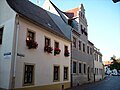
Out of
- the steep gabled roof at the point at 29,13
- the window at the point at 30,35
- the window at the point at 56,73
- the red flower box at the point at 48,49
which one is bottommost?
the window at the point at 56,73

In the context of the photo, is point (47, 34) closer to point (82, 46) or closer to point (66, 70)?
point (66, 70)

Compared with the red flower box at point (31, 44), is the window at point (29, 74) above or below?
below

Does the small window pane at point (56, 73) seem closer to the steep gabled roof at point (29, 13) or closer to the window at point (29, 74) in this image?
the steep gabled roof at point (29, 13)

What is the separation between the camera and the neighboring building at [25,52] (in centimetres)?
1312

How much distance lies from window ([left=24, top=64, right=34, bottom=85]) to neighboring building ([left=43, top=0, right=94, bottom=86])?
9.19 metres

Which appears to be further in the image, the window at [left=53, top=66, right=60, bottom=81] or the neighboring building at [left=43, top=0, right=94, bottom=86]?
the neighboring building at [left=43, top=0, right=94, bottom=86]

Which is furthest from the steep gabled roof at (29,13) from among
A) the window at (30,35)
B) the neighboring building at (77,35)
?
the neighboring building at (77,35)

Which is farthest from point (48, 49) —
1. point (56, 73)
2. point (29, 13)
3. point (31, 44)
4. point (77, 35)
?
point (77, 35)

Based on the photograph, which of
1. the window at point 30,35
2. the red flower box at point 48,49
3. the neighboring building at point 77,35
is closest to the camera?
the window at point 30,35

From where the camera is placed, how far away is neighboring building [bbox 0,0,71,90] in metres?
13.1

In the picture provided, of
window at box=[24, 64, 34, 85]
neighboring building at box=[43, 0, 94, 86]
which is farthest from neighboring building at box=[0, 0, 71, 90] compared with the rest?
neighboring building at box=[43, 0, 94, 86]

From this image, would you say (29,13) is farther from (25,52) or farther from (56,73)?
(56,73)

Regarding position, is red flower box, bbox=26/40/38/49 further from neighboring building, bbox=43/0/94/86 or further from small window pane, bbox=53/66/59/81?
neighboring building, bbox=43/0/94/86

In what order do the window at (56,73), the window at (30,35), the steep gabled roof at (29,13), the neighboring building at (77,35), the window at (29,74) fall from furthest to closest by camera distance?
the neighboring building at (77,35), the window at (56,73), the steep gabled roof at (29,13), the window at (30,35), the window at (29,74)
